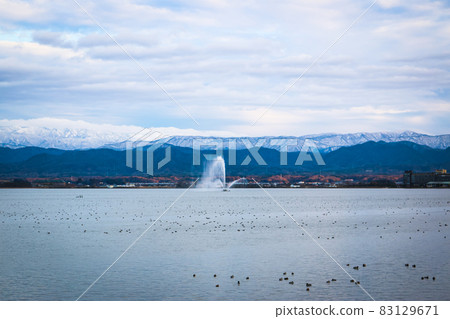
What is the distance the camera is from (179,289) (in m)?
21.6

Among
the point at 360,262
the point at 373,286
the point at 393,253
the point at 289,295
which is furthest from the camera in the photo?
the point at 393,253

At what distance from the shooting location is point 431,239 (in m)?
36.8

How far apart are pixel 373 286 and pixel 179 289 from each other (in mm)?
7642

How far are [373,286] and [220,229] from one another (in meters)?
23.5

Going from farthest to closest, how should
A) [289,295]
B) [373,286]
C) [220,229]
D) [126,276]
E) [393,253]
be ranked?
[220,229] < [393,253] < [126,276] < [373,286] < [289,295]

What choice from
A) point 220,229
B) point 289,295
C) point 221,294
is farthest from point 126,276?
point 220,229

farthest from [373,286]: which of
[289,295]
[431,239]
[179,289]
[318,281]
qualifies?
[431,239]

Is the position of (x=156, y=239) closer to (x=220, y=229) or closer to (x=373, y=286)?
(x=220, y=229)

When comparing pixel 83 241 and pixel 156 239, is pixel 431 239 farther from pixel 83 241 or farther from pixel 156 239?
pixel 83 241
